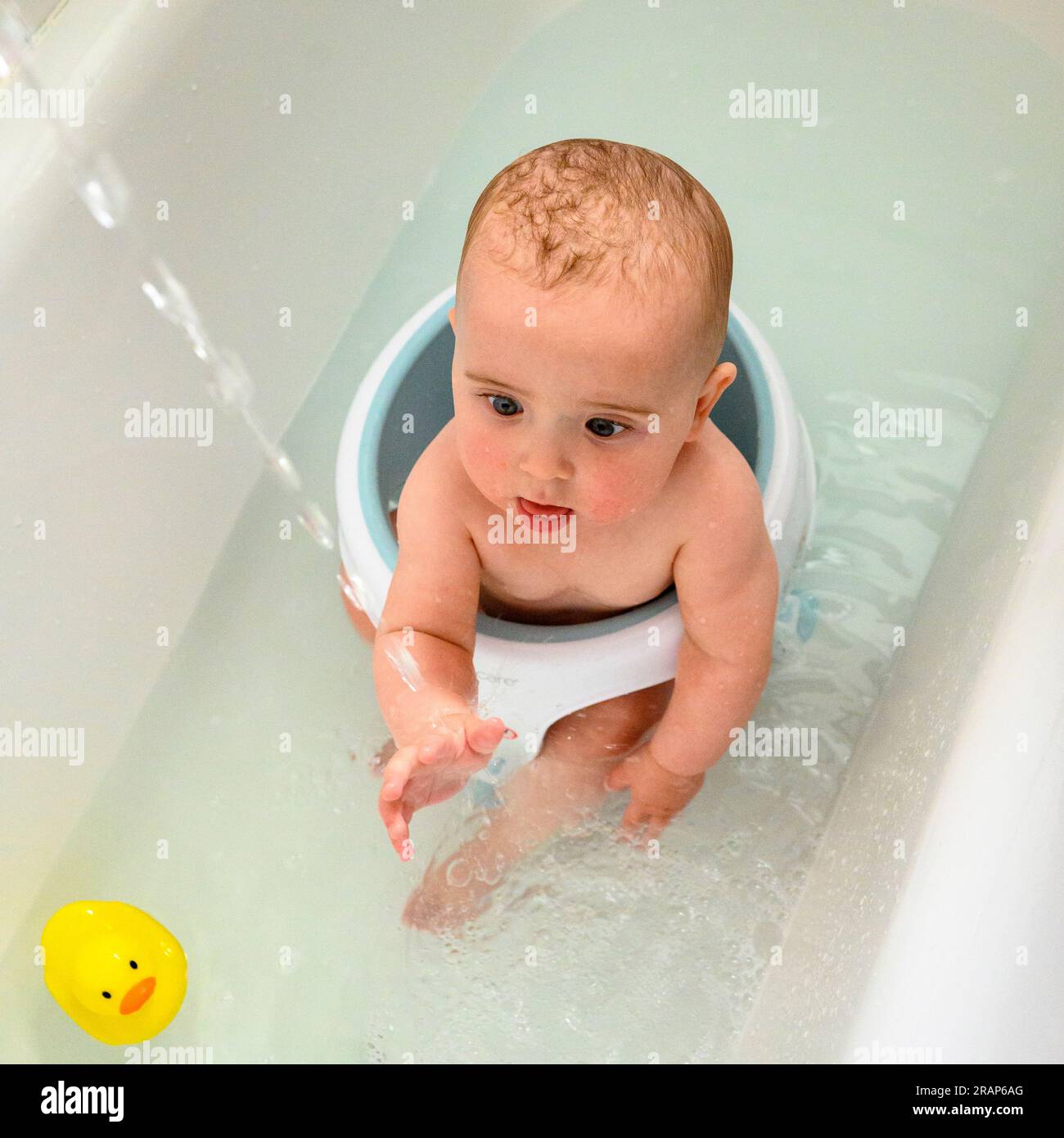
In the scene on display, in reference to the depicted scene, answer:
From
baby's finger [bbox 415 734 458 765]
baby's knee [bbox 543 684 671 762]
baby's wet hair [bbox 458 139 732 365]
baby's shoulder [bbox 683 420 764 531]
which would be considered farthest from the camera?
baby's knee [bbox 543 684 671 762]

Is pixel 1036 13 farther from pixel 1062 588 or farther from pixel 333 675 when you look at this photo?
pixel 333 675

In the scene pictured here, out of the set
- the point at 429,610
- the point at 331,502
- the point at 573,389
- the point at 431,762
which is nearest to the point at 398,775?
the point at 431,762

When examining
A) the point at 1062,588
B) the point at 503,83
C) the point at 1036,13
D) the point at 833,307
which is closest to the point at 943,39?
the point at 1036,13

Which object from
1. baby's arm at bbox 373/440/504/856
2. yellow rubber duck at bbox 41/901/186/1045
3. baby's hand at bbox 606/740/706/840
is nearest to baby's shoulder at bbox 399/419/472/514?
baby's arm at bbox 373/440/504/856

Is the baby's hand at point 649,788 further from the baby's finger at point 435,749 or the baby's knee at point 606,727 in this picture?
the baby's finger at point 435,749

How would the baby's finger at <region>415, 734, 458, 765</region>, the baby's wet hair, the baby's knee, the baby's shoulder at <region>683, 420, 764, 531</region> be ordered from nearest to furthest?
the baby's wet hair
the baby's finger at <region>415, 734, 458, 765</region>
the baby's shoulder at <region>683, 420, 764, 531</region>
the baby's knee

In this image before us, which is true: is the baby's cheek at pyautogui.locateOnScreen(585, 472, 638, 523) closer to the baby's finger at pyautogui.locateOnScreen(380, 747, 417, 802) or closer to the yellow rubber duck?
the baby's finger at pyautogui.locateOnScreen(380, 747, 417, 802)

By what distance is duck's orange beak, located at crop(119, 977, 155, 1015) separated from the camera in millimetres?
1020

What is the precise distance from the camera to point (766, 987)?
1.08m

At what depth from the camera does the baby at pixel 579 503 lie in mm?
719

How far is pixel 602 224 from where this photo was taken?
713 millimetres

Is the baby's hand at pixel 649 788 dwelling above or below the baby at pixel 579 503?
below

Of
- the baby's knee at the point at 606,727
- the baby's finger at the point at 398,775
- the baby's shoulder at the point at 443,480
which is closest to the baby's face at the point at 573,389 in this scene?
the baby's shoulder at the point at 443,480

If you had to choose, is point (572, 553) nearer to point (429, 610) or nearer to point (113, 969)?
point (429, 610)
